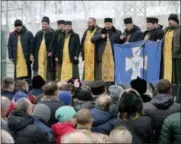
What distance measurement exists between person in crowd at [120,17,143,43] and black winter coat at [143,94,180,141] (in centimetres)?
529

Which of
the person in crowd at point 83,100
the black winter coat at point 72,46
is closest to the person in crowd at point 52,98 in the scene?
the person in crowd at point 83,100

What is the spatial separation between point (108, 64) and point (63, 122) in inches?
247

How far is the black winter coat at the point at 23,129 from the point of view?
19.3ft

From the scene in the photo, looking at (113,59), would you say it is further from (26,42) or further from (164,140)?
(164,140)

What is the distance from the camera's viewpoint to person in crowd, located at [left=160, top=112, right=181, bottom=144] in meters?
5.90

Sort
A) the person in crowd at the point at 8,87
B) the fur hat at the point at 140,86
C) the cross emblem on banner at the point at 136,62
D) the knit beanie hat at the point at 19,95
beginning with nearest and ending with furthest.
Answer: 1. the fur hat at the point at 140,86
2. the knit beanie hat at the point at 19,95
3. the person in crowd at the point at 8,87
4. the cross emblem on banner at the point at 136,62

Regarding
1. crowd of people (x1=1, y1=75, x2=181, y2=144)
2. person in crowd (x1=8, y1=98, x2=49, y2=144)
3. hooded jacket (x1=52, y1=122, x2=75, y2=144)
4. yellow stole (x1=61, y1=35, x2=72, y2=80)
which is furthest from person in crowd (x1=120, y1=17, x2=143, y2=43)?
person in crowd (x1=8, y1=98, x2=49, y2=144)

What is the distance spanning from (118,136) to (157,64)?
6.51m

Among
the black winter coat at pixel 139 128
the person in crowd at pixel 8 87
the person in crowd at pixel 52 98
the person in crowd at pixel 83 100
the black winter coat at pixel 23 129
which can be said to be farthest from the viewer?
the person in crowd at pixel 8 87

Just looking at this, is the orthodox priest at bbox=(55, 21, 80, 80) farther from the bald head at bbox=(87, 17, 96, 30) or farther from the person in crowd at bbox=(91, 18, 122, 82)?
the person in crowd at bbox=(91, 18, 122, 82)

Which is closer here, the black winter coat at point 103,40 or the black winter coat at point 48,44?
the black winter coat at point 103,40

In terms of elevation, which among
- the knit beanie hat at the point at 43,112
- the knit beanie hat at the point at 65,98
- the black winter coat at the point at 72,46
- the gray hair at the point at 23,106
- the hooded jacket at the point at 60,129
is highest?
the black winter coat at the point at 72,46

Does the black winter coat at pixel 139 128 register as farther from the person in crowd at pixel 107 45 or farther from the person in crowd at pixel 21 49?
the person in crowd at pixel 21 49

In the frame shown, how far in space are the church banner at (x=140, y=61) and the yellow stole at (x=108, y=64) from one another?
622mm
